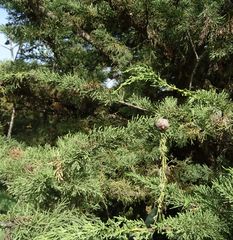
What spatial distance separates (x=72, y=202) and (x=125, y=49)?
45cm

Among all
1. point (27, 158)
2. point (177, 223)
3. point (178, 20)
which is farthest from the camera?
point (178, 20)

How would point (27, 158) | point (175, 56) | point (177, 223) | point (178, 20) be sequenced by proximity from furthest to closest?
point (175, 56) < point (178, 20) < point (27, 158) < point (177, 223)

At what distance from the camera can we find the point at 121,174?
0.84 m

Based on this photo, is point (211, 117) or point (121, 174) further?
point (121, 174)

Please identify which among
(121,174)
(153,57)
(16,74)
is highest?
(153,57)

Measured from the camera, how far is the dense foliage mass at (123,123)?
0.44m

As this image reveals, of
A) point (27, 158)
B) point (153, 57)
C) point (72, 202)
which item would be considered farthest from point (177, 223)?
point (153, 57)

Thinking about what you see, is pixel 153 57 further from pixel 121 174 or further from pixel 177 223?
pixel 177 223

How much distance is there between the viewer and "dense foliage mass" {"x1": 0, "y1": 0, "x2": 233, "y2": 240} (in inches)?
17.5

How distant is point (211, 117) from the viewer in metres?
0.58

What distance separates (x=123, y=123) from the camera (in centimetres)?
95

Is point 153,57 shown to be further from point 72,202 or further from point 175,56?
point 72,202

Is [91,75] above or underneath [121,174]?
above

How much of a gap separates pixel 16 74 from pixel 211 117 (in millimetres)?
528
